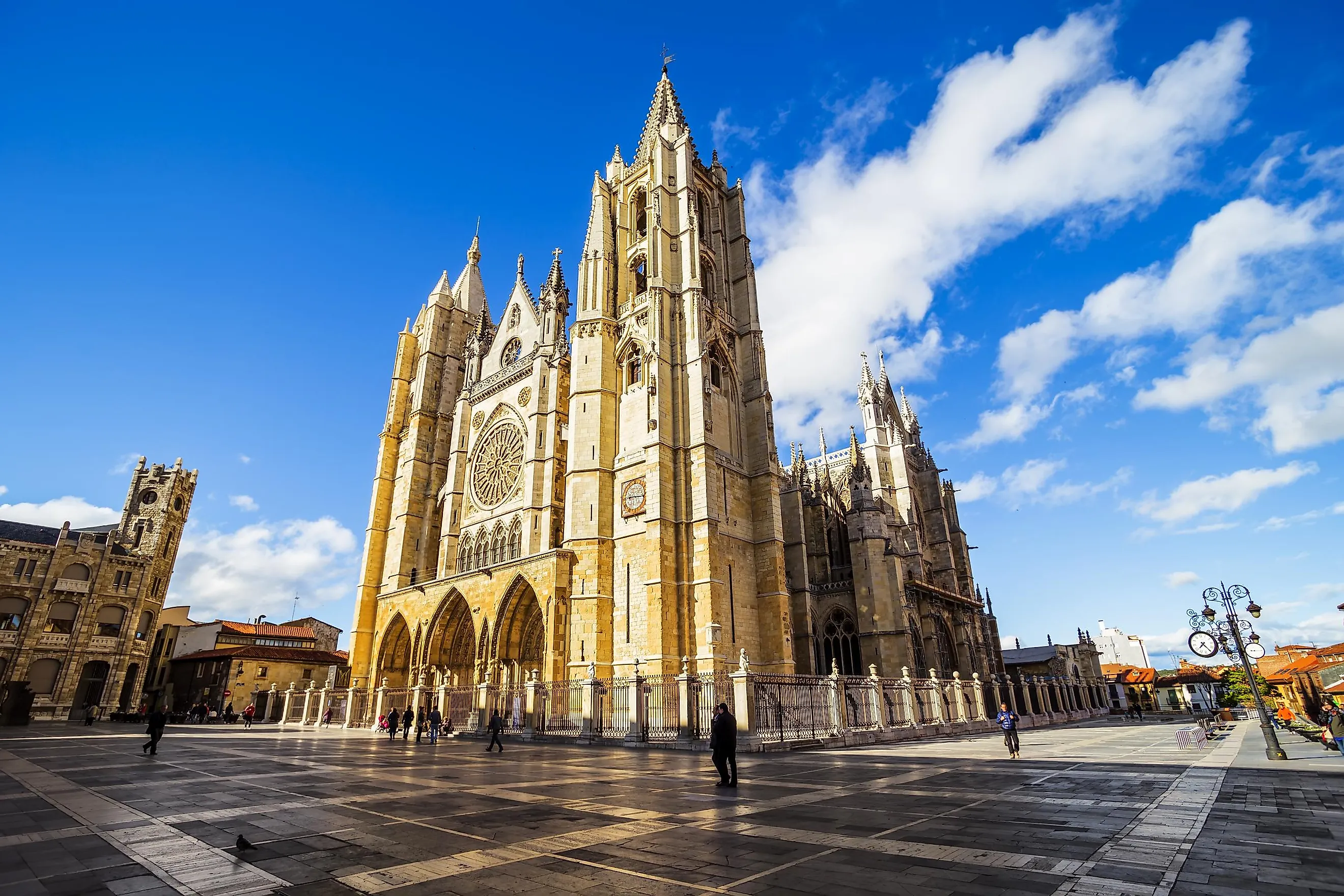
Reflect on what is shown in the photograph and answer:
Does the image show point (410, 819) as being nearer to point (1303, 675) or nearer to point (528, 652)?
point (528, 652)

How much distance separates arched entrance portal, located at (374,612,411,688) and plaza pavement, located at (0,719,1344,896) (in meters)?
20.9

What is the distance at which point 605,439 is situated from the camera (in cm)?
2561

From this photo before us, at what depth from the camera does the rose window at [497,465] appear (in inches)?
1222

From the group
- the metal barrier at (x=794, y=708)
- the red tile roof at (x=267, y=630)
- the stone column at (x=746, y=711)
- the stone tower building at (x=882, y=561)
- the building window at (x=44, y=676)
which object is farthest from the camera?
the red tile roof at (x=267, y=630)

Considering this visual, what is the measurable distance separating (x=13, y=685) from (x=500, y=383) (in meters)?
24.7

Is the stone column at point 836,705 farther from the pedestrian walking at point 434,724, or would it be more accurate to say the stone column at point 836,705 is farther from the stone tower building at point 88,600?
the stone tower building at point 88,600

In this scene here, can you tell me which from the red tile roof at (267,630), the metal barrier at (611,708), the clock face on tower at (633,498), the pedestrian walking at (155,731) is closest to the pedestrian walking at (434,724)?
the metal barrier at (611,708)

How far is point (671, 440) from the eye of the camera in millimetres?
24172

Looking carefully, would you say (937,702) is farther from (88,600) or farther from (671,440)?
(88,600)

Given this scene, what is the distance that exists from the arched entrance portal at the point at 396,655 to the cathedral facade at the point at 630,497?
106 mm

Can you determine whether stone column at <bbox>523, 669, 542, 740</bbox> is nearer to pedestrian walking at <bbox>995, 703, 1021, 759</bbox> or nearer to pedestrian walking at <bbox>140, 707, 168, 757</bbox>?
pedestrian walking at <bbox>140, 707, 168, 757</bbox>

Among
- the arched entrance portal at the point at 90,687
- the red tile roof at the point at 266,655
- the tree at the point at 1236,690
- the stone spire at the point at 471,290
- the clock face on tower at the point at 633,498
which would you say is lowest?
the tree at the point at 1236,690

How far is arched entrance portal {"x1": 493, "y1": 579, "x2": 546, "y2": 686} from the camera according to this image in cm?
2602

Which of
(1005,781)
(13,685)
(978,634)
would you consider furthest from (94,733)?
(978,634)
